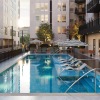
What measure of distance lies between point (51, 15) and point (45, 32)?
282 inches

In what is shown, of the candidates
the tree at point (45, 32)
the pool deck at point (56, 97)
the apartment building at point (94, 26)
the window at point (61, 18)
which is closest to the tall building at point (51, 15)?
the window at point (61, 18)

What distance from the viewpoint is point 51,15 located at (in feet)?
206

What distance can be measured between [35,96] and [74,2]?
54.5m

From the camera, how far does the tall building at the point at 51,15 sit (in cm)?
6188

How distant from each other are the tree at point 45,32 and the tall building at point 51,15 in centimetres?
345

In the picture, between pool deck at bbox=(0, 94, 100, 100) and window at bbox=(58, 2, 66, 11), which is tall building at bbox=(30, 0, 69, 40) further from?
pool deck at bbox=(0, 94, 100, 100)

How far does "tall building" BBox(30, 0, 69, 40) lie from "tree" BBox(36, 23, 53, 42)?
3.45 metres

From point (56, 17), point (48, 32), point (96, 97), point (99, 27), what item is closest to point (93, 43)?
point (99, 27)

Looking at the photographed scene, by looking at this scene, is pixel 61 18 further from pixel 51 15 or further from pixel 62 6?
pixel 62 6

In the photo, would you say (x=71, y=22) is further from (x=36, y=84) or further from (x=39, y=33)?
(x=36, y=84)

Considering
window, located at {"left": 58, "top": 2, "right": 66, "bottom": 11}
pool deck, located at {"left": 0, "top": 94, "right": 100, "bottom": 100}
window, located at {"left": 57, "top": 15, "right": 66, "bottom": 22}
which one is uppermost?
window, located at {"left": 58, "top": 2, "right": 66, "bottom": 11}

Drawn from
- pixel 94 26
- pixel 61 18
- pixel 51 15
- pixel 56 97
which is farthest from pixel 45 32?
pixel 56 97

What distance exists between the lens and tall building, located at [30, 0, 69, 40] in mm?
61875

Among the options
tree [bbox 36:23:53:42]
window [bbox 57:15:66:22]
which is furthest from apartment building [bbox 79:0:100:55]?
window [bbox 57:15:66:22]
